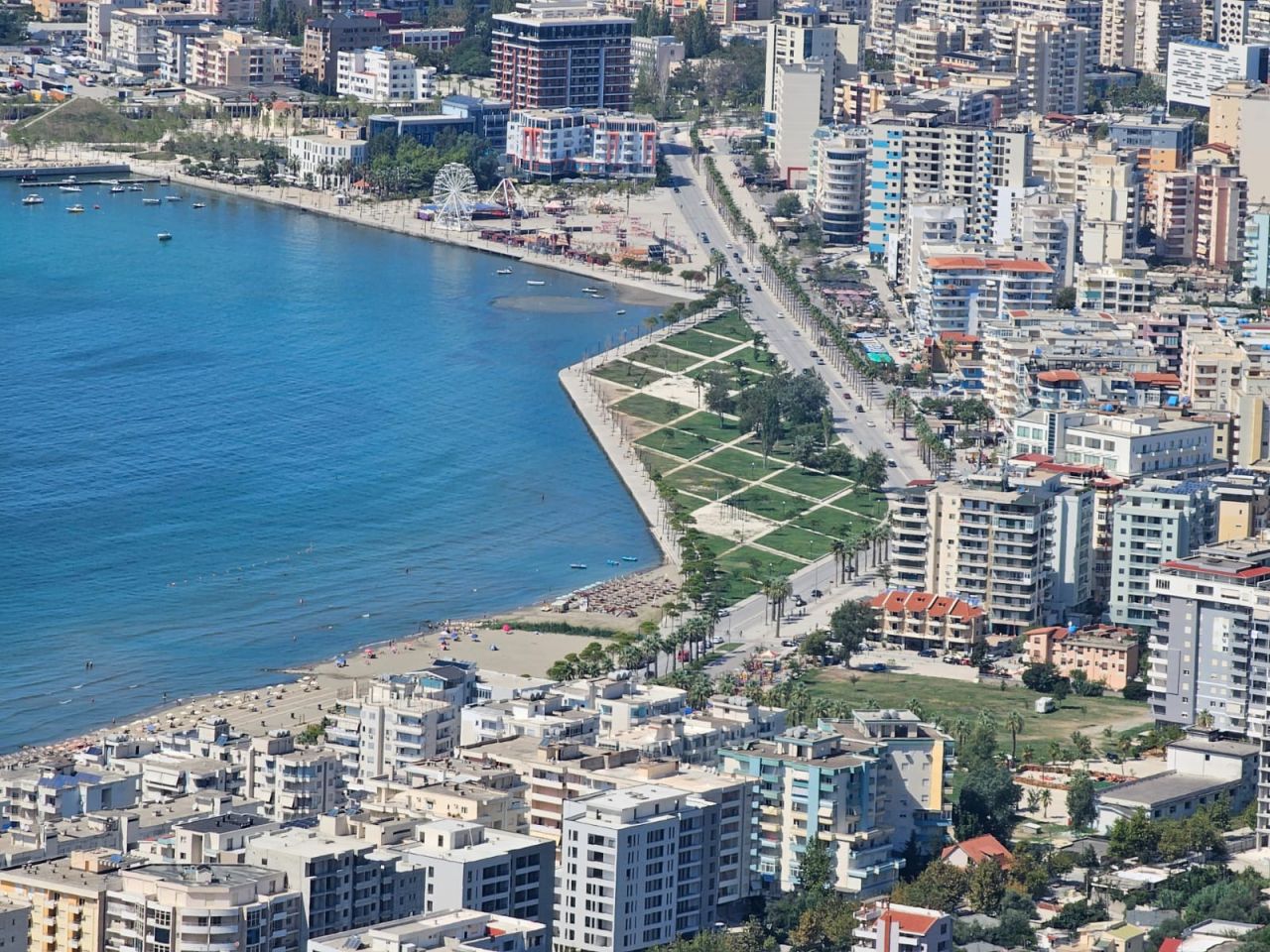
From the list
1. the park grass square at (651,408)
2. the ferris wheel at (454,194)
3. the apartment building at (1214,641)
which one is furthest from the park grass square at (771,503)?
the ferris wheel at (454,194)

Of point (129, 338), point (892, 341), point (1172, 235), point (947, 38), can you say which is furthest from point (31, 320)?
point (947, 38)

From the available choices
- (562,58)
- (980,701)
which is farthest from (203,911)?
(562,58)

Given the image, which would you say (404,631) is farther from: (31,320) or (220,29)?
(220,29)

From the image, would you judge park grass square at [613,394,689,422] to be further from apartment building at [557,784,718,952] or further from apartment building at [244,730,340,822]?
apartment building at [557,784,718,952]

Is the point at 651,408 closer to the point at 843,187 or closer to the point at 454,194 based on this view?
the point at 843,187

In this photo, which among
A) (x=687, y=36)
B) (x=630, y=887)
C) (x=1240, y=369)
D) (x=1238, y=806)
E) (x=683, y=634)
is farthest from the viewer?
(x=687, y=36)

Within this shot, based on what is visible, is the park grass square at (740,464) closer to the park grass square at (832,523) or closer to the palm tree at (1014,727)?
the park grass square at (832,523)
